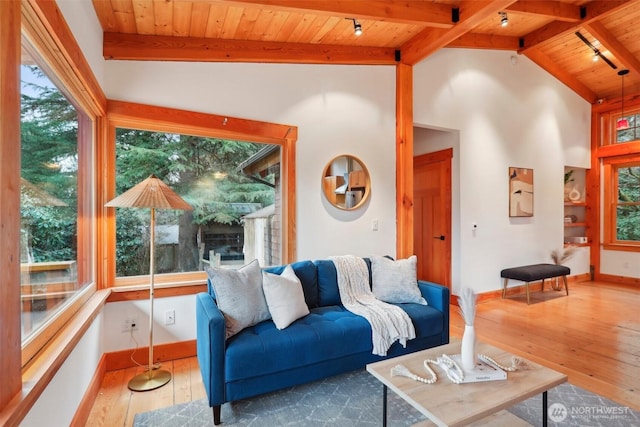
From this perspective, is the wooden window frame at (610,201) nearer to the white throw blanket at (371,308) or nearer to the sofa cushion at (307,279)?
the white throw blanket at (371,308)

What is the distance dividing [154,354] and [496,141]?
194 inches

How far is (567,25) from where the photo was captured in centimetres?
418

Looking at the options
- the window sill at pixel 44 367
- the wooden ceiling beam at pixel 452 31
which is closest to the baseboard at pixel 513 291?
the wooden ceiling beam at pixel 452 31

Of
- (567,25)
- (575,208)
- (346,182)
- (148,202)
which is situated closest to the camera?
(148,202)

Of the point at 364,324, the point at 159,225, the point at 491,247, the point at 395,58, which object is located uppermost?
the point at 395,58

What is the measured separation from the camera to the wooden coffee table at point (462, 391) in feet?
4.54

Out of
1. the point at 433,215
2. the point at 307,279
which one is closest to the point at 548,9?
the point at 433,215

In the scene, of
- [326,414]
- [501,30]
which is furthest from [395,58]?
[326,414]

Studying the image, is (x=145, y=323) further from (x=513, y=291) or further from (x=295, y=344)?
(x=513, y=291)

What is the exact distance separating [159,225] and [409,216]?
2618 mm

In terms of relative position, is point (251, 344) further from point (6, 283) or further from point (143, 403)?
point (6, 283)

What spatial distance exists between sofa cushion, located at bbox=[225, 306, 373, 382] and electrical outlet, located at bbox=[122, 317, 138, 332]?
3.62 ft

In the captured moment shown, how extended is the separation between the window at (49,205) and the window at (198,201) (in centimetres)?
40

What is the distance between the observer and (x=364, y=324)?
2418 millimetres
